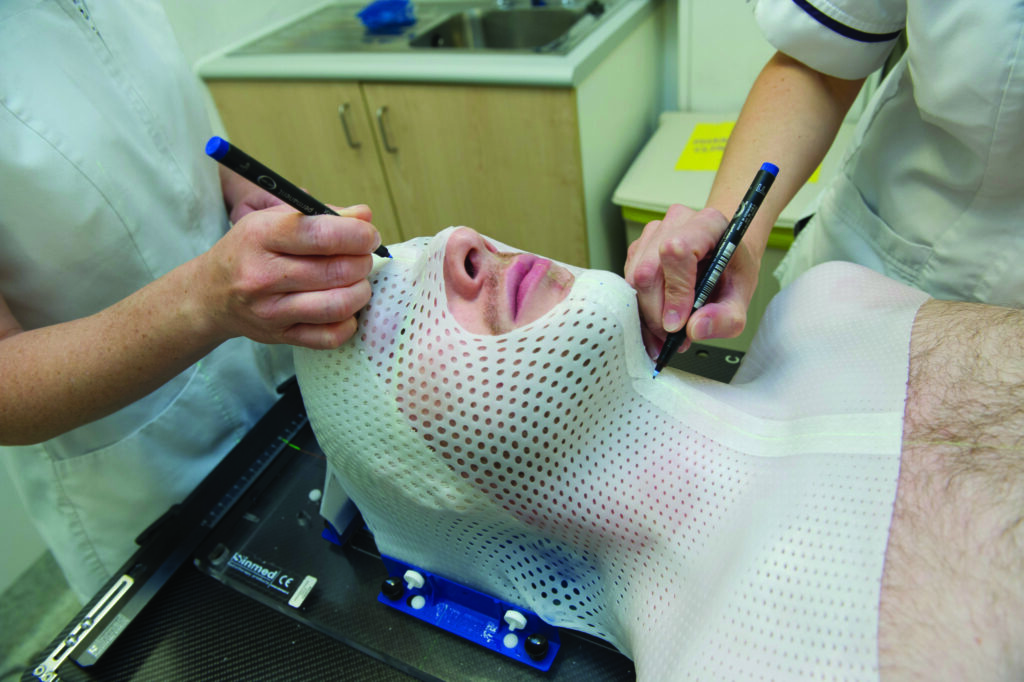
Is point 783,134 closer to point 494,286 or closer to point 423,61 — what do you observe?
point 494,286

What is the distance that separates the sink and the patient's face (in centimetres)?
174

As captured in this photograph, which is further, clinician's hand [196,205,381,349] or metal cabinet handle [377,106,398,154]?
metal cabinet handle [377,106,398,154]

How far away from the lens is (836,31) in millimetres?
884

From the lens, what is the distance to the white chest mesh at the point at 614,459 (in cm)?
62

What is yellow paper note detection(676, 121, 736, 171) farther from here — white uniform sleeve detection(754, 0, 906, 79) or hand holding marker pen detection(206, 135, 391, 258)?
hand holding marker pen detection(206, 135, 391, 258)

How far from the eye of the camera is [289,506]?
97 centimetres

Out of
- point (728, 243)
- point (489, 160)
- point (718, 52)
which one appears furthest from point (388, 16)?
point (728, 243)

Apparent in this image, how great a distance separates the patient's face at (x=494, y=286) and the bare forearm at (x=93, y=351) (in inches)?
11.6

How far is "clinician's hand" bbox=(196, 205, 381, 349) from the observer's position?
0.64m

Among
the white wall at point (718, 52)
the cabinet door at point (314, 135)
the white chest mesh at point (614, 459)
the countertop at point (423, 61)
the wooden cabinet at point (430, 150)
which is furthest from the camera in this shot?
the cabinet door at point (314, 135)

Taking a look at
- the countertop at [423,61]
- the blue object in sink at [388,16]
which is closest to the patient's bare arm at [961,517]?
the countertop at [423,61]

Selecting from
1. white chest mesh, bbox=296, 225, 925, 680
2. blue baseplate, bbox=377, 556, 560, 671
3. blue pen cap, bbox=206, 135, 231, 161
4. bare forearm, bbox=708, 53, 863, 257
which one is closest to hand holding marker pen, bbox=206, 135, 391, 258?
blue pen cap, bbox=206, 135, 231, 161

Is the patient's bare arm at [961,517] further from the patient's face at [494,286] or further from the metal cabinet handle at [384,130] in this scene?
the metal cabinet handle at [384,130]

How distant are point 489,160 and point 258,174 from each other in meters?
1.47
